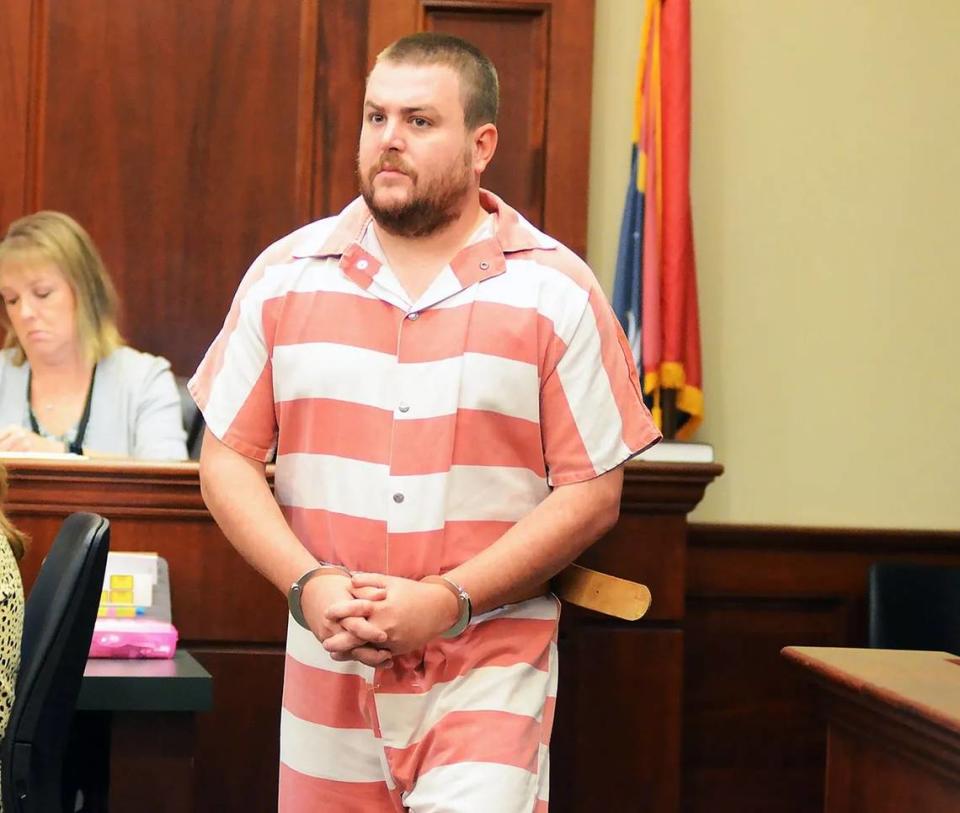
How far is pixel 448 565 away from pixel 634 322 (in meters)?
2.16

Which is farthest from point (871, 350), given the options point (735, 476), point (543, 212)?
point (543, 212)

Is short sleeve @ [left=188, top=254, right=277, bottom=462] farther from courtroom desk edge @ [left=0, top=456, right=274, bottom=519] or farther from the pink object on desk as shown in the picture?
courtroom desk edge @ [left=0, top=456, right=274, bottom=519]

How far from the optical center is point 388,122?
2.12m

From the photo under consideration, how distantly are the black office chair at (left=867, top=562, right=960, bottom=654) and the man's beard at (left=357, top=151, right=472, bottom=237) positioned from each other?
2129mm

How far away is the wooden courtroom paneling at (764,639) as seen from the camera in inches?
159

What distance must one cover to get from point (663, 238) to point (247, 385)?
7.08ft

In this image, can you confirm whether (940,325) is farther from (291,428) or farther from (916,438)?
(291,428)

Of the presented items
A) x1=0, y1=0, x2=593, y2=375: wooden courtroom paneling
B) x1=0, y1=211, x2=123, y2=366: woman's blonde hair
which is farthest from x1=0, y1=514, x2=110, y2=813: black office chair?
x1=0, y1=0, x2=593, y2=375: wooden courtroom paneling

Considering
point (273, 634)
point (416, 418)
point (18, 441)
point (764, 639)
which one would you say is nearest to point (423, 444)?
point (416, 418)

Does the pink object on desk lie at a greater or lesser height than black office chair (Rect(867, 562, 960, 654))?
greater

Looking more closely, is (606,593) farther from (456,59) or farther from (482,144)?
(456,59)

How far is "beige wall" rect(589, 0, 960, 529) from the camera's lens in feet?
A: 14.2

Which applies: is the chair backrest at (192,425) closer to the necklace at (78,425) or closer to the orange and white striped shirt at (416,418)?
the necklace at (78,425)

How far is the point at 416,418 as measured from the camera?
2074 mm
